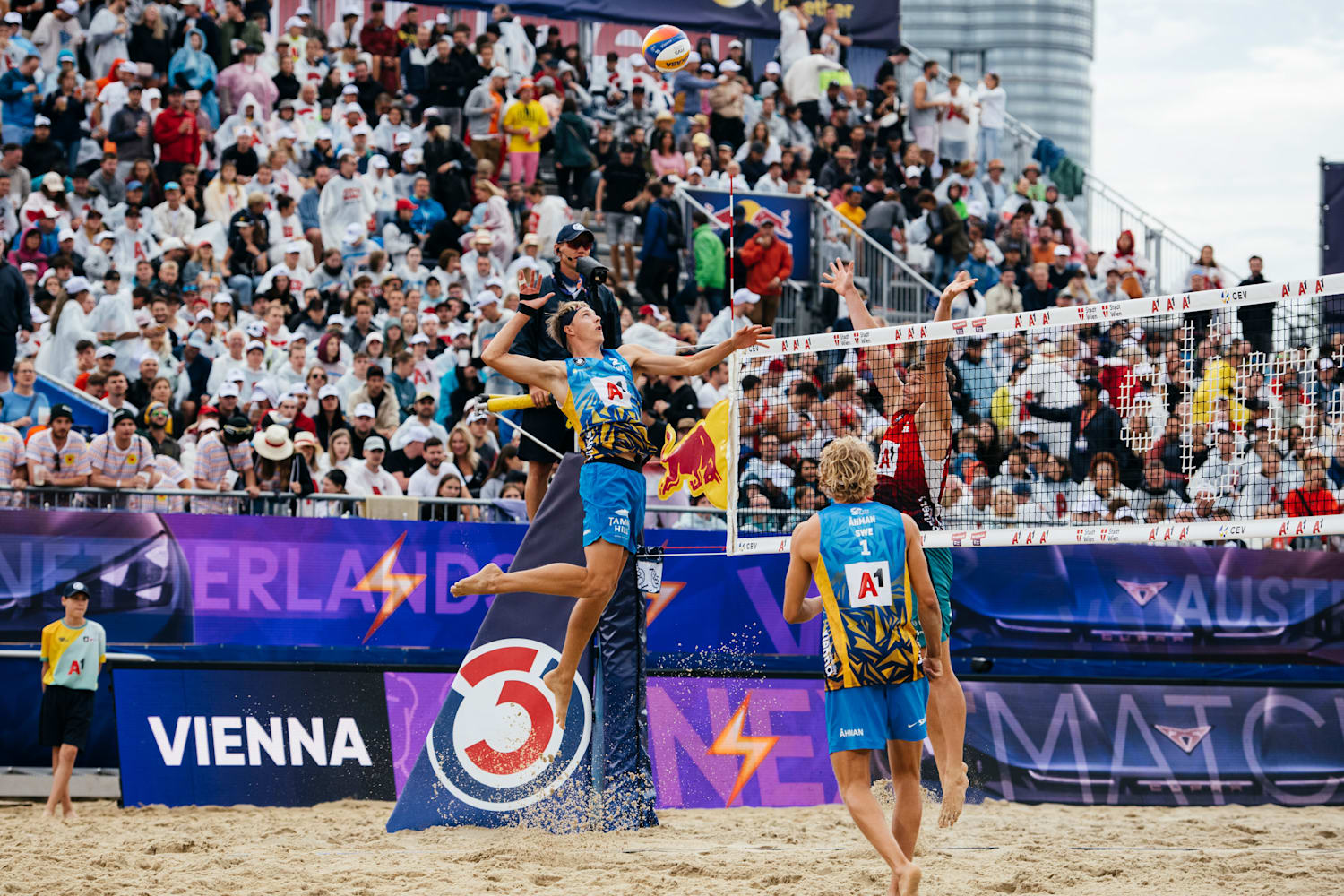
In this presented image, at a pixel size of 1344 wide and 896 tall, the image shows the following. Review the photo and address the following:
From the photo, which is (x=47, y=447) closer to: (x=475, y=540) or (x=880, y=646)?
(x=475, y=540)

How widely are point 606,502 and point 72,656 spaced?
4.60m

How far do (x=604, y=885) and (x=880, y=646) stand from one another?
2.02 m

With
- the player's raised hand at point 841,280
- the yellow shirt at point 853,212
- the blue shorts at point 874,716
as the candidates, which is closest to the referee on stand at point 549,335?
the player's raised hand at point 841,280

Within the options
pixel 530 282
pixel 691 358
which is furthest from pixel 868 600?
pixel 530 282

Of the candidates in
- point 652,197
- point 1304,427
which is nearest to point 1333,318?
A: point 1304,427

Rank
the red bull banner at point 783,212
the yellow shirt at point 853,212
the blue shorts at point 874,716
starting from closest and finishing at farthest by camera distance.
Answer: the blue shorts at point 874,716
the red bull banner at point 783,212
the yellow shirt at point 853,212

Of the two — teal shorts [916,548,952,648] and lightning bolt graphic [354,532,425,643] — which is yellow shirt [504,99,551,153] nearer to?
lightning bolt graphic [354,532,425,643]

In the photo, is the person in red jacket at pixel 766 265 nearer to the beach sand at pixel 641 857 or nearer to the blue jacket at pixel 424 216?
the blue jacket at pixel 424 216

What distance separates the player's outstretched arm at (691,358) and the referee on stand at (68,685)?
15.2ft

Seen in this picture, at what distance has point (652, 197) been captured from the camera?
17.1 meters

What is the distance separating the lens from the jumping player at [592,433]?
8.03 metres

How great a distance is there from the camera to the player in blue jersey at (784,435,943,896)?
6.55 m

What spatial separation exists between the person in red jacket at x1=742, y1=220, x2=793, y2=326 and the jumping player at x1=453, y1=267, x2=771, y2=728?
8.47 m

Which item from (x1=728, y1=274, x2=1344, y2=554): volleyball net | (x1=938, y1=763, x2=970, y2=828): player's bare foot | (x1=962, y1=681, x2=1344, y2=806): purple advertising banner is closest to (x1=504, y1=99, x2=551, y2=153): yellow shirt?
(x1=728, y1=274, x2=1344, y2=554): volleyball net
